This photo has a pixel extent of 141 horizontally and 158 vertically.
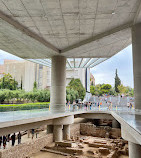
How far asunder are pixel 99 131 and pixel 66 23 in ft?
56.3

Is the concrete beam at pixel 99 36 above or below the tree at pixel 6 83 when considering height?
Answer: above

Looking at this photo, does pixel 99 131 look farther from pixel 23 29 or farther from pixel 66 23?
pixel 23 29

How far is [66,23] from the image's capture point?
13.4 m

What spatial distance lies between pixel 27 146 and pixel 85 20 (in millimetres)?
12167

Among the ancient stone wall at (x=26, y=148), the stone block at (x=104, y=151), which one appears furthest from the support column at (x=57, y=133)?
the stone block at (x=104, y=151)

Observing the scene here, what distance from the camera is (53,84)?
20344mm

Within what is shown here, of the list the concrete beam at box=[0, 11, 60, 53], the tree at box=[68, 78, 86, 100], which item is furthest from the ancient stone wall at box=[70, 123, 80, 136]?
the tree at box=[68, 78, 86, 100]

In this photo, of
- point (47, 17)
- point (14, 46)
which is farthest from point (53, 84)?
point (47, 17)

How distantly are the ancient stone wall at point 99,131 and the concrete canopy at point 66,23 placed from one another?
12.4 metres

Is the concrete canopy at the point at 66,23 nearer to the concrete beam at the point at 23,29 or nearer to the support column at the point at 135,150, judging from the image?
the concrete beam at the point at 23,29

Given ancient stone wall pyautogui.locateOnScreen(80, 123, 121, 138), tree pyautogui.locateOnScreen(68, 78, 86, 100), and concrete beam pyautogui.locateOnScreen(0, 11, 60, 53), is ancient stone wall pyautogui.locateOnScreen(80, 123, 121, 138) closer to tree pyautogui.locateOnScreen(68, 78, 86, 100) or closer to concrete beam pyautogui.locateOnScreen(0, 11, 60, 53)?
concrete beam pyautogui.locateOnScreen(0, 11, 60, 53)

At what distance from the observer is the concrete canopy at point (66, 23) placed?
10812 millimetres

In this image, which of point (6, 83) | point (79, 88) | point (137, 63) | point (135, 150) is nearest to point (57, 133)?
point (135, 150)

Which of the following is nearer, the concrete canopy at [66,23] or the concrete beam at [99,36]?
the concrete canopy at [66,23]
